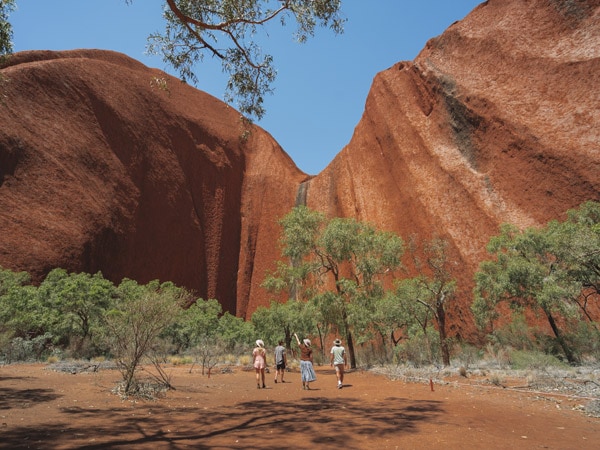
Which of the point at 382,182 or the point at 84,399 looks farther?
the point at 382,182

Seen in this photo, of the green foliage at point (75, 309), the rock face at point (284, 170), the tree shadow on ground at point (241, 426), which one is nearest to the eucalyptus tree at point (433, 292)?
the tree shadow on ground at point (241, 426)

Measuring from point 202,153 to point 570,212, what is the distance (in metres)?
40.1

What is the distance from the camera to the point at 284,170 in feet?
171

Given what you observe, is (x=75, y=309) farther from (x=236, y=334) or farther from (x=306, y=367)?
(x=306, y=367)

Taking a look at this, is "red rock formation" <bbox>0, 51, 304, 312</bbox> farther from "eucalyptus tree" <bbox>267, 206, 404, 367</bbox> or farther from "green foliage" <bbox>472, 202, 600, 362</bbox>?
"green foliage" <bbox>472, 202, 600, 362</bbox>

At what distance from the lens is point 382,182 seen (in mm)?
37031

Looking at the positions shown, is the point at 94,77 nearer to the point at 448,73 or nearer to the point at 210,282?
the point at 210,282

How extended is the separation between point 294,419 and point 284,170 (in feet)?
153

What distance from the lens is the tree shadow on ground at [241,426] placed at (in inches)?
199

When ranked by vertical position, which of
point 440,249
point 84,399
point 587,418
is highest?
point 440,249

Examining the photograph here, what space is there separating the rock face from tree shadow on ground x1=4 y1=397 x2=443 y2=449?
1896 centimetres

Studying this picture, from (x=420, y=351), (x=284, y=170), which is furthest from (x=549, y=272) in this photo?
(x=284, y=170)

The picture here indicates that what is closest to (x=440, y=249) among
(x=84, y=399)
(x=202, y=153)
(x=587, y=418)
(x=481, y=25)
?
(x=587, y=418)

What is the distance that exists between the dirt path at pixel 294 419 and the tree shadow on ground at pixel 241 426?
2 cm
